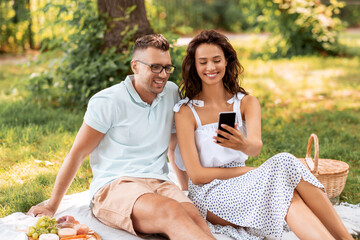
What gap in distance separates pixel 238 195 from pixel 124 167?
0.80 m

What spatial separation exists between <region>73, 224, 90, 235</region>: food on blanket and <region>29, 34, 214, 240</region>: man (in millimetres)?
161

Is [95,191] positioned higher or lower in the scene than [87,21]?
lower

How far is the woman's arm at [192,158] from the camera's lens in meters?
3.26

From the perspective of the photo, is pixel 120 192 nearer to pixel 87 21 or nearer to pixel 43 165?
pixel 43 165

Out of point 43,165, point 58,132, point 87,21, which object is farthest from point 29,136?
point 87,21

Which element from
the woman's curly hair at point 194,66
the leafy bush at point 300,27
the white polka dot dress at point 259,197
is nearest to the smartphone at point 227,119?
the white polka dot dress at point 259,197

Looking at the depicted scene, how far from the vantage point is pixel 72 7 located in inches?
241

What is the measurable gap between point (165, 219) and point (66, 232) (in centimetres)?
63

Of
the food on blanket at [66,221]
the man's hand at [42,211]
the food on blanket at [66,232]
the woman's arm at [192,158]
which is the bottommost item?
the man's hand at [42,211]

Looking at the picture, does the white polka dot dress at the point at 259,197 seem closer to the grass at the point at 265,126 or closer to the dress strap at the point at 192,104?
the dress strap at the point at 192,104

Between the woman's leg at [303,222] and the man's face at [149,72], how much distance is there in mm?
1186

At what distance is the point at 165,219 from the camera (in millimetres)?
2779

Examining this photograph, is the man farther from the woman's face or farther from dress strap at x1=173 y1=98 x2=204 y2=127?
the woman's face

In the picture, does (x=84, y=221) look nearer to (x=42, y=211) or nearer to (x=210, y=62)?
(x=42, y=211)
